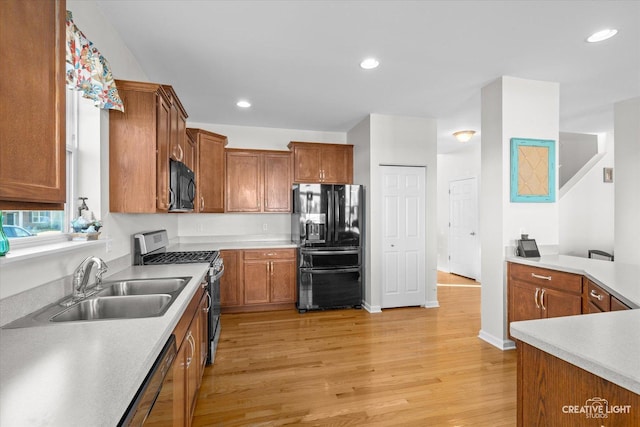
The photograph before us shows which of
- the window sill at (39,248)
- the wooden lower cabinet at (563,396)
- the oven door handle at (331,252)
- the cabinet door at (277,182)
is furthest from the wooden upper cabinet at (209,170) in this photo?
the wooden lower cabinet at (563,396)

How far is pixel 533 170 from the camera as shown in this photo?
3.01 meters

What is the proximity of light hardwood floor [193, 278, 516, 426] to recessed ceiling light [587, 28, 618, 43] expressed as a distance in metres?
2.69

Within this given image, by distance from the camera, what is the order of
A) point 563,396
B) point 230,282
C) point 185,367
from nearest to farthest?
point 563,396 → point 185,367 → point 230,282

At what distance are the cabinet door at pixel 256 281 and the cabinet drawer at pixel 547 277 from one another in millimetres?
2852

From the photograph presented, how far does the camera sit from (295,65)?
2.75 m

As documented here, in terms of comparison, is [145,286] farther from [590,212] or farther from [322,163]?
[590,212]

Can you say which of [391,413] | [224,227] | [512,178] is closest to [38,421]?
[391,413]

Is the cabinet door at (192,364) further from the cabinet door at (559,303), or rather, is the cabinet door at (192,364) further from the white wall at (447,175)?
the white wall at (447,175)

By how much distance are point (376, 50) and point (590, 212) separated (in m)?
5.22

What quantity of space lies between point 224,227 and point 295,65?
2.77 metres

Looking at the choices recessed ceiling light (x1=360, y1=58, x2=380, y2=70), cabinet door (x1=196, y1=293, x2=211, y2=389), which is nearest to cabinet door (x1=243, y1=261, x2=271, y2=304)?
cabinet door (x1=196, y1=293, x2=211, y2=389)

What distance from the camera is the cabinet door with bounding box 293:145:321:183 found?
178 inches

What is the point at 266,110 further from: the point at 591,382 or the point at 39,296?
the point at 591,382

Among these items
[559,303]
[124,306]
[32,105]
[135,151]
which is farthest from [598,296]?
[135,151]
